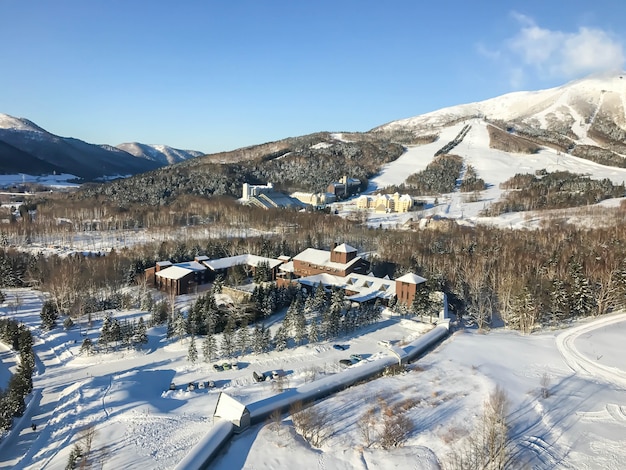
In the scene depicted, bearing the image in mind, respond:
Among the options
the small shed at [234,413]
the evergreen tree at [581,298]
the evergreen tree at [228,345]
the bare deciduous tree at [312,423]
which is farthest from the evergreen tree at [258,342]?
the evergreen tree at [581,298]

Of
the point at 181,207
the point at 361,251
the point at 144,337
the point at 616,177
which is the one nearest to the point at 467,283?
the point at 361,251

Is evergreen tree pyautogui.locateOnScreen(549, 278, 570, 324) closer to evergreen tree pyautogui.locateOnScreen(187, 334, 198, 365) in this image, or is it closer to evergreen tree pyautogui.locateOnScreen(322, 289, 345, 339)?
evergreen tree pyautogui.locateOnScreen(322, 289, 345, 339)

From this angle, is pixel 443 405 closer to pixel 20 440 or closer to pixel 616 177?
pixel 20 440

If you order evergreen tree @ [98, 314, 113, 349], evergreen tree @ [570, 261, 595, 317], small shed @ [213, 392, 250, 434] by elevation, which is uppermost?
evergreen tree @ [570, 261, 595, 317]

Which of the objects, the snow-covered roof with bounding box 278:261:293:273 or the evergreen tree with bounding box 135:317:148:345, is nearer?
the evergreen tree with bounding box 135:317:148:345

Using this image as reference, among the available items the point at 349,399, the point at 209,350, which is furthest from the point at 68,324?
the point at 349,399

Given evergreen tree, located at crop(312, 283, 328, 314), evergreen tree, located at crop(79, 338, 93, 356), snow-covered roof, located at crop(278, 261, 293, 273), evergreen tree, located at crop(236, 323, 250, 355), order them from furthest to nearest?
snow-covered roof, located at crop(278, 261, 293, 273), evergreen tree, located at crop(312, 283, 328, 314), evergreen tree, located at crop(79, 338, 93, 356), evergreen tree, located at crop(236, 323, 250, 355)

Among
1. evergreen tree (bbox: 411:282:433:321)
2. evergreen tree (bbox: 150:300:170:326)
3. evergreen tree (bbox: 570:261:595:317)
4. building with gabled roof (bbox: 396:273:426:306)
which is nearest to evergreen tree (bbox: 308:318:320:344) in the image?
evergreen tree (bbox: 411:282:433:321)
